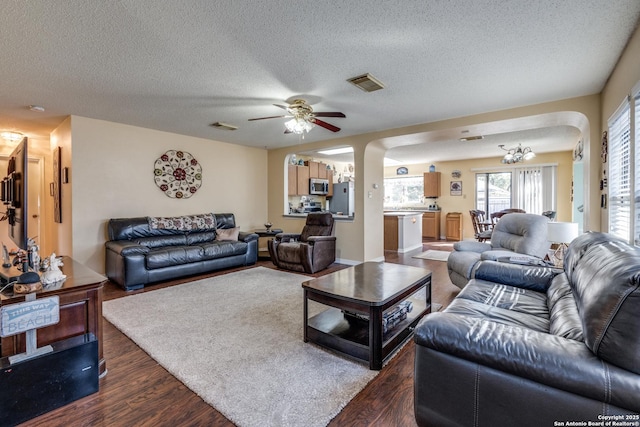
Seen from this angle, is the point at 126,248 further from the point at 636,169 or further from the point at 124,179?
the point at 636,169

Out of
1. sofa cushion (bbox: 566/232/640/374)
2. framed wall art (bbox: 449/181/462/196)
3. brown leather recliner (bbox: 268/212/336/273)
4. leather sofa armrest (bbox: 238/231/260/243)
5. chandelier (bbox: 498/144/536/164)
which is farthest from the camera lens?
framed wall art (bbox: 449/181/462/196)

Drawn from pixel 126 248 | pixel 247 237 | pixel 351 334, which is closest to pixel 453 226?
pixel 247 237

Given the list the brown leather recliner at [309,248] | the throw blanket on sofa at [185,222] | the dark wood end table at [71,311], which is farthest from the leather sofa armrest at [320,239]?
the dark wood end table at [71,311]

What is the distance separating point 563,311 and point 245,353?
2.08 metres

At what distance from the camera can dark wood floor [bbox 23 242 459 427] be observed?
157cm

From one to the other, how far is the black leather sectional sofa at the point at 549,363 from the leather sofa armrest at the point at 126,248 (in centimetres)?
388

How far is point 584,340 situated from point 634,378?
192 millimetres

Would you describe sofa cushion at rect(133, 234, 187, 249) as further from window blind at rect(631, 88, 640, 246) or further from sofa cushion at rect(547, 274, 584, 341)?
window blind at rect(631, 88, 640, 246)

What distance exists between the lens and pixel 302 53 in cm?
242

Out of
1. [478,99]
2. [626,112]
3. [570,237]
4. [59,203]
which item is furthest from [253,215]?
[626,112]

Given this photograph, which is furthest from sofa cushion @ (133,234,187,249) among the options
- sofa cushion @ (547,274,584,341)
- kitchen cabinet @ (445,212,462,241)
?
kitchen cabinet @ (445,212,462,241)

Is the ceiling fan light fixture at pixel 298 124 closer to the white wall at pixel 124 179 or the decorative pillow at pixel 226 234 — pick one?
the decorative pillow at pixel 226 234

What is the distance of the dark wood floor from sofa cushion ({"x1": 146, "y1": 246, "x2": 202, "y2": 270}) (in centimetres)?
191

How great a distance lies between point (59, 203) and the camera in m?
4.66
